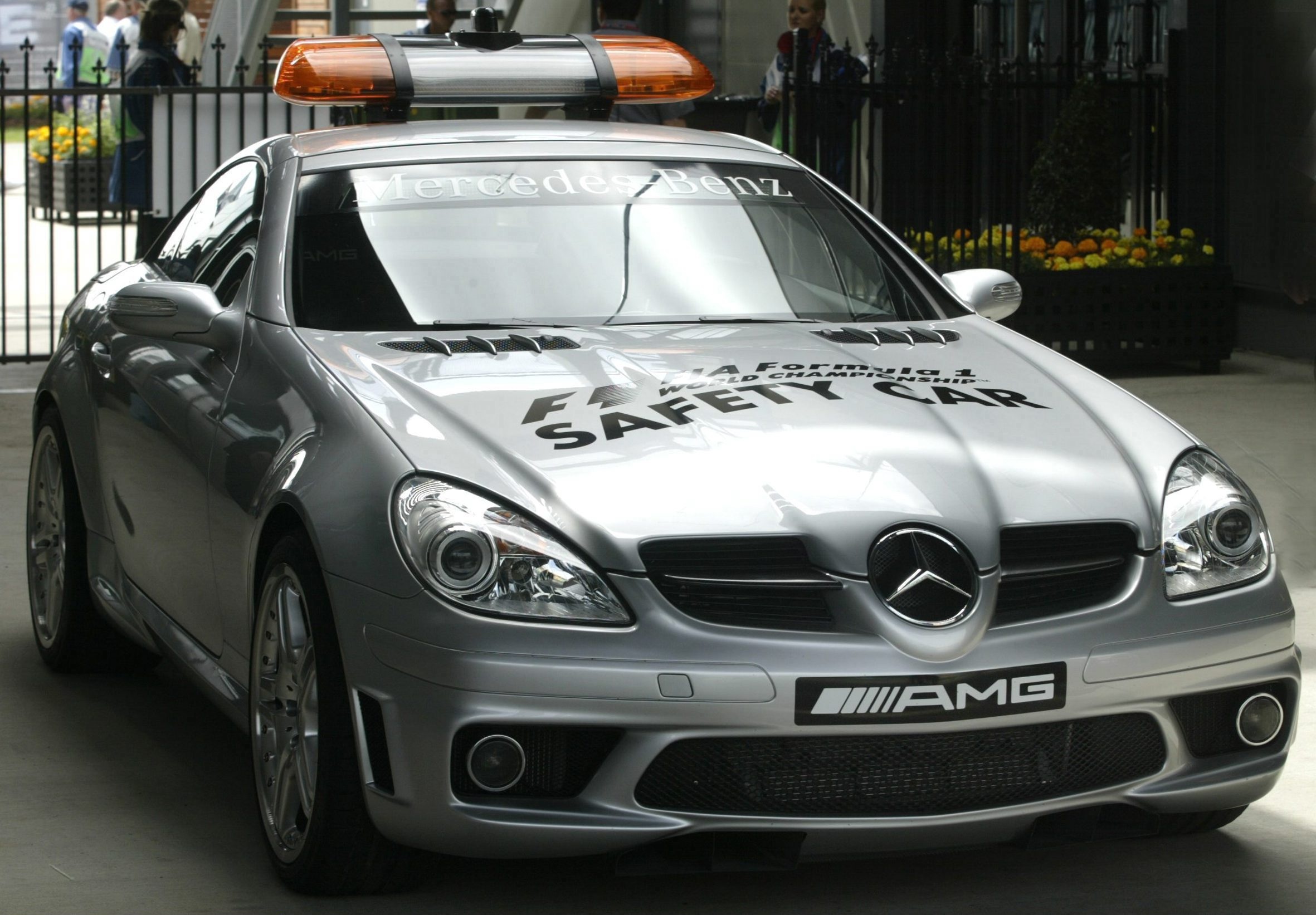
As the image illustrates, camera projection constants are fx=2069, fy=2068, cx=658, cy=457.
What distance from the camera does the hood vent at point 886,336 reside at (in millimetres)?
4555

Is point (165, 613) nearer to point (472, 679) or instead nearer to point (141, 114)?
point (472, 679)

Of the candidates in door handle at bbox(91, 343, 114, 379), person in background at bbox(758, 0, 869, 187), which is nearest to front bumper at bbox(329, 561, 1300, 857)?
door handle at bbox(91, 343, 114, 379)

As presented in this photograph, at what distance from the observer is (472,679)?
136 inches

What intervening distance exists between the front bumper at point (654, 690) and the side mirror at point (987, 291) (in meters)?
1.56

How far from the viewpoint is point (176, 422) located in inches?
184

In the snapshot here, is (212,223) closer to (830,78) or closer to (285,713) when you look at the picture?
(285,713)

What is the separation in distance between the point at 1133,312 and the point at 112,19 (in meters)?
21.1

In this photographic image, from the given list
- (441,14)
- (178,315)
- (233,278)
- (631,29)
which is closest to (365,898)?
(178,315)

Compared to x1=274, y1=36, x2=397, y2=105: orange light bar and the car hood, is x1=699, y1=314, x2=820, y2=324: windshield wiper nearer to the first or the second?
the car hood

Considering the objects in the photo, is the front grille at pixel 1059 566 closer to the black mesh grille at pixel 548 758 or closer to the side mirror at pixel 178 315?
the black mesh grille at pixel 548 758

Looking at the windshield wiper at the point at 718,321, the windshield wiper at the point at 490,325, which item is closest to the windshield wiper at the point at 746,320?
the windshield wiper at the point at 718,321

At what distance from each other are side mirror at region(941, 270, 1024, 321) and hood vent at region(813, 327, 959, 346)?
0.45m

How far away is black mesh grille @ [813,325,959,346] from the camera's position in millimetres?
4551

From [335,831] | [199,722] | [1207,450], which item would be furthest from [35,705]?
[1207,450]
